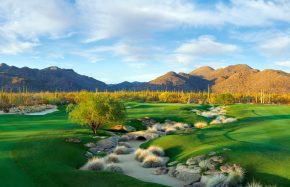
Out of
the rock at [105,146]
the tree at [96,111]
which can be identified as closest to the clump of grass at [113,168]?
the rock at [105,146]

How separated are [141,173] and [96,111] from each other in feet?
46.7

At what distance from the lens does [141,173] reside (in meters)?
20.4

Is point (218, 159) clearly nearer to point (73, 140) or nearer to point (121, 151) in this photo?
point (121, 151)

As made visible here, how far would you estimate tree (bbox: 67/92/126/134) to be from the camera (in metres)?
33.6

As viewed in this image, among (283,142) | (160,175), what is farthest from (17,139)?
(283,142)

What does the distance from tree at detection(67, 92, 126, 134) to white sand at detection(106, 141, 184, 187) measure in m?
9.20

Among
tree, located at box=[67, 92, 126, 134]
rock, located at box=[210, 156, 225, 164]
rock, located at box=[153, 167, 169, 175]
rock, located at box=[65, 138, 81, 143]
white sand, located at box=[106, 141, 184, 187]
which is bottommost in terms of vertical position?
white sand, located at box=[106, 141, 184, 187]

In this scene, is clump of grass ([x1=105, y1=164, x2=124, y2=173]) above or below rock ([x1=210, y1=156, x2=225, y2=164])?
below

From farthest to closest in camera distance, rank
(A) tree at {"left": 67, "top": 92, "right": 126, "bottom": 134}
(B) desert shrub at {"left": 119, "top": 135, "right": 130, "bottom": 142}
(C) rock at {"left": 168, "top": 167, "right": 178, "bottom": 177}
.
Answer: (A) tree at {"left": 67, "top": 92, "right": 126, "bottom": 134} < (B) desert shrub at {"left": 119, "top": 135, "right": 130, "bottom": 142} < (C) rock at {"left": 168, "top": 167, "right": 178, "bottom": 177}

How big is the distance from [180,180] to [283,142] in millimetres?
9239

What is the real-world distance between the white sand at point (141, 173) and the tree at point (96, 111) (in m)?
9.20

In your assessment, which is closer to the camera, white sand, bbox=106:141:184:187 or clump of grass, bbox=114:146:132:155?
white sand, bbox=106:141:184:187

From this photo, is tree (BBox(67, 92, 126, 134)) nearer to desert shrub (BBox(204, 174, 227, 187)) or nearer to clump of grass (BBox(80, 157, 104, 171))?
clump of grass (BBox(80, 157, 104, 171))

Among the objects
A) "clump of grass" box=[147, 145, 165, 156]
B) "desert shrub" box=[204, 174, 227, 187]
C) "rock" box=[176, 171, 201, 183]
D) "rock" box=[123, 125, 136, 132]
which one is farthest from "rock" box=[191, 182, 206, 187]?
"rock" box=[123, 125, 136, 132]
